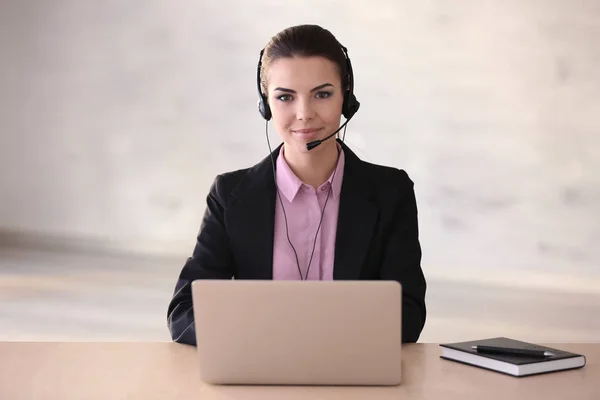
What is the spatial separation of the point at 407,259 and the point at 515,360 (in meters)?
0.62

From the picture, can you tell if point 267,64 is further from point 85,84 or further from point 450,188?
point 85,84

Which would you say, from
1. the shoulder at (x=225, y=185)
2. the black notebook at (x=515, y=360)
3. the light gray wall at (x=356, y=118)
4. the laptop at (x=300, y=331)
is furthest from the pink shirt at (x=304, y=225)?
the light gray wall at (x=356, y=118)

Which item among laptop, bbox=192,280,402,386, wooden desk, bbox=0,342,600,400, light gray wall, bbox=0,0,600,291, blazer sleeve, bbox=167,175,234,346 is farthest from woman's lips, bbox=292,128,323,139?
light gray wall, bbox=0,0,600,291

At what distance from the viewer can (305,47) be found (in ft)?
7.09

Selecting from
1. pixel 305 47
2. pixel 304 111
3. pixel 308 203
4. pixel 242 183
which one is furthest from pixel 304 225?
pixel 305 47

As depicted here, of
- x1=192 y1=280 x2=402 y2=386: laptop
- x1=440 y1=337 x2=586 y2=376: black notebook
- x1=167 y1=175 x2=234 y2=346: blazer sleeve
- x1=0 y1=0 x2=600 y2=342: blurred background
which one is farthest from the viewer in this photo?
x1=0 y1=0 x2=600 y2=342: blurred background

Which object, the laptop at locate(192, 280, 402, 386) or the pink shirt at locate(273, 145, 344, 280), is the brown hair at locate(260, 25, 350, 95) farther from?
the laptop at locate(192, 280, 402, 386)

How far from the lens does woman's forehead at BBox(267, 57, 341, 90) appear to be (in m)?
2.12

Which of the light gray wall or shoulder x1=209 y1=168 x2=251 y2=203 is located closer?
shoulder x1=209 y1=168 x2=251 y2=203

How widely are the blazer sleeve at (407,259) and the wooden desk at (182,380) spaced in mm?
274

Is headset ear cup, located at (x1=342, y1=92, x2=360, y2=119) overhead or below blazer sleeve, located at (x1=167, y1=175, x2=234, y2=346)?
overhead

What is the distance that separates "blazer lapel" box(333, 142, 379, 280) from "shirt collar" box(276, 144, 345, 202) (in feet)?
0.08

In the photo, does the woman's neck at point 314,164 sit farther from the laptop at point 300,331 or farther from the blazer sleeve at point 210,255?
the laptop at point 300,331

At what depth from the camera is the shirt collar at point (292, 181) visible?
2207 mm
